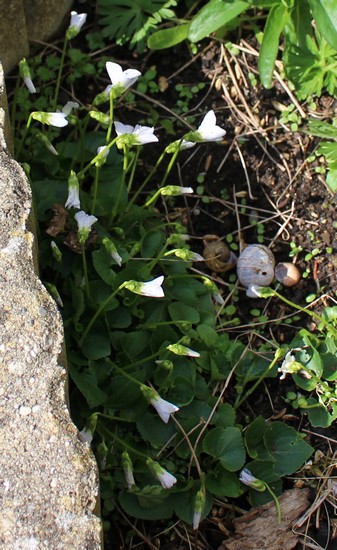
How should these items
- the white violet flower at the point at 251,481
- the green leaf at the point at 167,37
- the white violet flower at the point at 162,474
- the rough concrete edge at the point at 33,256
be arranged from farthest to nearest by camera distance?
the green leaf at the point at 167,37 < the white violet flower at the point at 251,481 < the white violet flower at the point at 162,474 < the rough concrete edge at the point at 33,256

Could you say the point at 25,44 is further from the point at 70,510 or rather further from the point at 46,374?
the point at 70,510

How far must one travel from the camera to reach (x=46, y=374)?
171cm

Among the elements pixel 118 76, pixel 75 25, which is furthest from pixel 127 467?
pixel 75 25

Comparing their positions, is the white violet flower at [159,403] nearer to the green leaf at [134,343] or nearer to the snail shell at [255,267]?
the green leaf at [134,343]

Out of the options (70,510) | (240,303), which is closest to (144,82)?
(240,303)

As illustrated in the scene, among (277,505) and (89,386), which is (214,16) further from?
(277,505)

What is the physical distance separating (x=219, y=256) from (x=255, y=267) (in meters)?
0.12

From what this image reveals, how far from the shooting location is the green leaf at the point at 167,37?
2619 millimetres

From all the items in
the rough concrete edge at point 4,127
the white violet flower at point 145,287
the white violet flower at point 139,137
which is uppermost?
the rough concrete edge at point 4,127

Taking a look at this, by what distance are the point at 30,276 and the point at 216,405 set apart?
0.69 m

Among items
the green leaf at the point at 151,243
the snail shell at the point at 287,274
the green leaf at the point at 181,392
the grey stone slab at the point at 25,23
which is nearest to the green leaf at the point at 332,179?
the snail shell at the point at 287,274

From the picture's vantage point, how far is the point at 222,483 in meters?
2.11

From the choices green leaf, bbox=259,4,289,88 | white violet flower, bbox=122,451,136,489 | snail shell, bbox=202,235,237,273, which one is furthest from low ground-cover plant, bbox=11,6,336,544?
green leaf, bbox=259,4,289,88

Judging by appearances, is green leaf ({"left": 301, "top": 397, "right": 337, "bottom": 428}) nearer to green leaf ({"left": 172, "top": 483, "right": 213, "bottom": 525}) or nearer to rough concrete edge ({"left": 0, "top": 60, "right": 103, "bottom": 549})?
green leaf ({"left": 172, "top": 483, "right": 213, "bottom": 525})
